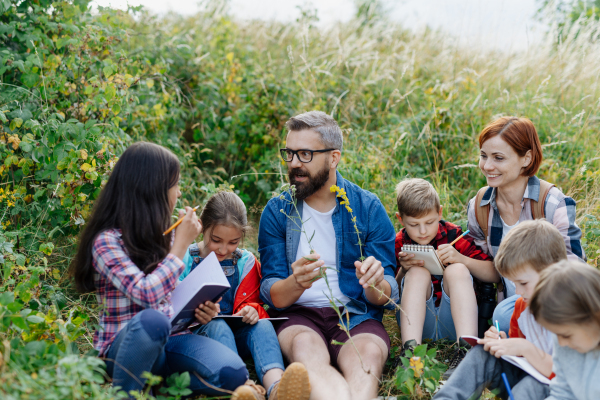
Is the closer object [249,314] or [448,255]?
[249,314]

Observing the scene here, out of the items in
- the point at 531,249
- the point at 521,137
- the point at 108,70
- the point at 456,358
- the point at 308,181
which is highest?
the point at 108,70

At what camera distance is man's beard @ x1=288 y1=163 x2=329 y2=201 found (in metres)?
3.10

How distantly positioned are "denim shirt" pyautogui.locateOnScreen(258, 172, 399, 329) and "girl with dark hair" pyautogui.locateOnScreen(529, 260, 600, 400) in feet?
3.60

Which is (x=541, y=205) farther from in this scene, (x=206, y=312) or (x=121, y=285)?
(x=121, y=285)

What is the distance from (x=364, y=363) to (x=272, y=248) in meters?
0.85

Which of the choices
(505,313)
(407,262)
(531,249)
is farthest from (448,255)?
(531,249)

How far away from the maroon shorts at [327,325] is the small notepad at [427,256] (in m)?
0.45

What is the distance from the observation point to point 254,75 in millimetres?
5750

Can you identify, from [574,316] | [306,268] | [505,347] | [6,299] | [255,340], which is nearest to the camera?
[574,316]

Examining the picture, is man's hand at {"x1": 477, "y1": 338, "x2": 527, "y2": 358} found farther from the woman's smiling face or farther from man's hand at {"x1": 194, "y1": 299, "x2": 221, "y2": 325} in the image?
man's hand at {"x1": 194, "y1": 299, "x2": 221, "y2": 325}

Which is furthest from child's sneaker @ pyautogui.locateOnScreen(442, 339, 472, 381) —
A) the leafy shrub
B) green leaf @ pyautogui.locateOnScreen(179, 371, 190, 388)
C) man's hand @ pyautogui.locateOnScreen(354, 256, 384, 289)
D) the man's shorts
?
green leaf @ pyautogui.locateOnScreen(179, 371, 190, 388)

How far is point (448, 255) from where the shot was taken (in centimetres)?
310

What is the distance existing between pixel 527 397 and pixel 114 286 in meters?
1.88

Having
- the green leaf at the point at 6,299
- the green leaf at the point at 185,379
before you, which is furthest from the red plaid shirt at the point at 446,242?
the green leaf at the point at 6,299
